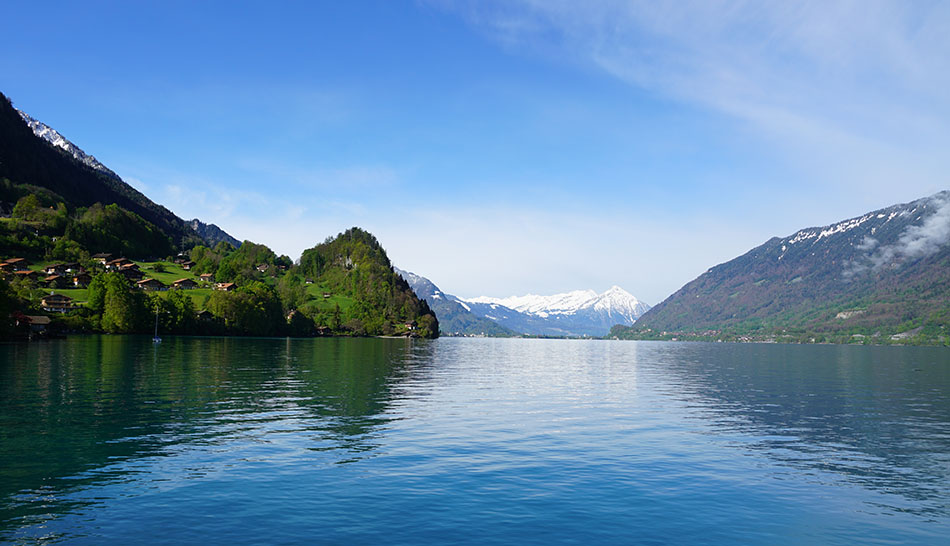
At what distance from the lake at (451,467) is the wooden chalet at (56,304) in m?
148

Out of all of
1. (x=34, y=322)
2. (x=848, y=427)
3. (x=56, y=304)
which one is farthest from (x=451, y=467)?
(x=56, y=304)

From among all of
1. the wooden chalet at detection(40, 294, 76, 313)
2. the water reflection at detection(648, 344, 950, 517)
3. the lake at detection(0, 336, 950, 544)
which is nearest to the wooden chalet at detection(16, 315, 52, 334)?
the wooden chalet at detection(40, 294, 76, 313)

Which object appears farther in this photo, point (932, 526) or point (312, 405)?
point (312, 405)

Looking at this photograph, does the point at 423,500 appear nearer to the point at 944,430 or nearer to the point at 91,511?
the point at 91,511

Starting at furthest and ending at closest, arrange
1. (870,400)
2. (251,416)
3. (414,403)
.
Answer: (870,400) < (414,403) < (251,416)

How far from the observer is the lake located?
22500mm

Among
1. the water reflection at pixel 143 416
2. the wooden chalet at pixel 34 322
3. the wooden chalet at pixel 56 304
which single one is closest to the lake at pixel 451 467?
the water reflection at pixel 143 416

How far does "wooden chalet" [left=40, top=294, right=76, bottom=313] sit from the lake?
148 m

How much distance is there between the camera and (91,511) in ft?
75.0

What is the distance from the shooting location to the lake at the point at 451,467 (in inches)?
886

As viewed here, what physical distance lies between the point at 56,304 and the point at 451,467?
666 feet

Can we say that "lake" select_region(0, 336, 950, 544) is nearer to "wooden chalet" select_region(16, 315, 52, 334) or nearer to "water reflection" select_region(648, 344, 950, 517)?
"water reflection" select_region(648, 344, 950, 517)

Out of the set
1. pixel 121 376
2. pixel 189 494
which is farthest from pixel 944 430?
pixel 121 376

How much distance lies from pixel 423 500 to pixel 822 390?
6995 cm
